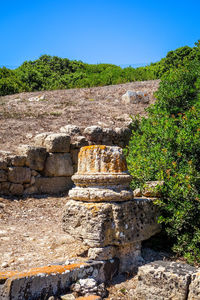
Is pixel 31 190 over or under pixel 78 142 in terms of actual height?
under

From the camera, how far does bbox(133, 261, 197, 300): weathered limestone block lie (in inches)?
122

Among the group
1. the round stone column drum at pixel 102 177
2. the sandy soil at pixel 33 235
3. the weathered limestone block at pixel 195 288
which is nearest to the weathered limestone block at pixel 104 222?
the round stone column drum at pixel 102 177

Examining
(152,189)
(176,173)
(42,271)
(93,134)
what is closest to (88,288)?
(42,271)

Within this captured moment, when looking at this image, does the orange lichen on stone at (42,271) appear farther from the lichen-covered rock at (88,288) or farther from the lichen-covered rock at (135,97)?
the lichen-covered rock at (135,97)

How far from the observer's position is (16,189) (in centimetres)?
845

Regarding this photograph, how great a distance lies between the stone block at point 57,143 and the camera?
927 centimetres

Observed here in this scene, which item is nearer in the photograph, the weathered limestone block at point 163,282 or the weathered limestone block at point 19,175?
the weathered limestone block at point 163,282

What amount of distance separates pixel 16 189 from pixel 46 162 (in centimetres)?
130

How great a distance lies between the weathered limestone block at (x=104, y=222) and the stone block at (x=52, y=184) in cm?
522

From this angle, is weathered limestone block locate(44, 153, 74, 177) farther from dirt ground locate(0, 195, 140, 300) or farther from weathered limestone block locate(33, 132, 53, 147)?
dirt ground locate(0, 195, 140, 300)

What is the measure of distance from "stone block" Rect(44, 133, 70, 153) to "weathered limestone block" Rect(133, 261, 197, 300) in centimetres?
640

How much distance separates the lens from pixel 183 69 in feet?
29.1

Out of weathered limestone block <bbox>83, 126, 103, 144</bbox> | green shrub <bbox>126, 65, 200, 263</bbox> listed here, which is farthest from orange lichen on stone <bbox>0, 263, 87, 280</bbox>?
weathered limestone block <bbox>83, 126, 103, 144</bbox>

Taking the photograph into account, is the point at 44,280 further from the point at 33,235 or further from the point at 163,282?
the point at 33,235
